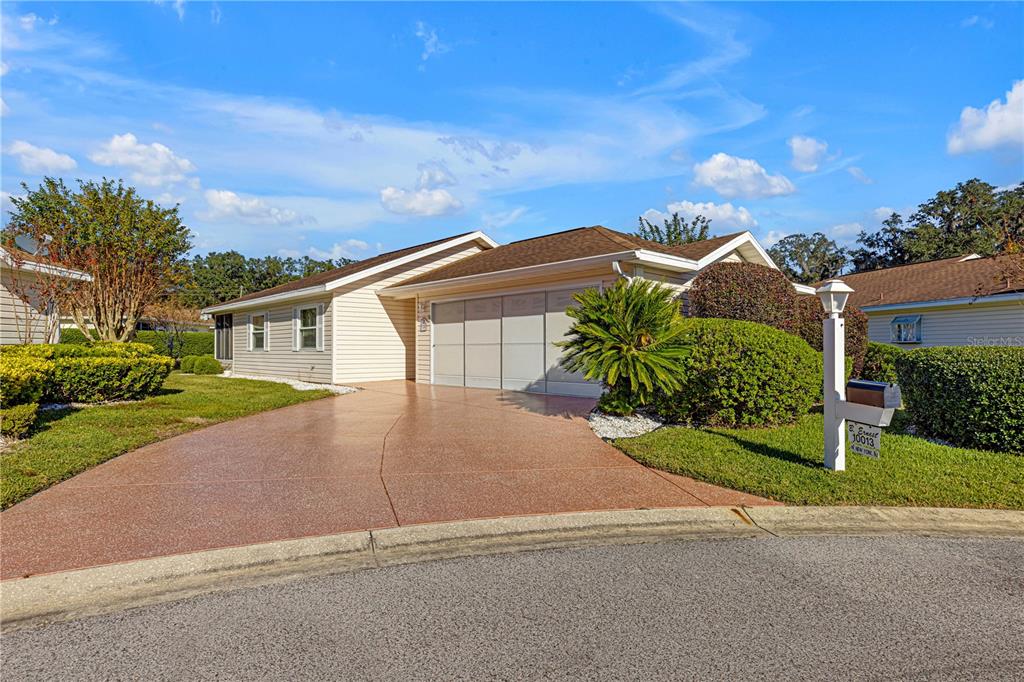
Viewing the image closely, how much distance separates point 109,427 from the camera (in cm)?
789

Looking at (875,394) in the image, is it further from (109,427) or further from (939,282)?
(939,282)

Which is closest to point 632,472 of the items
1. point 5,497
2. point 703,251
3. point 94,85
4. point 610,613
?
point 610,613

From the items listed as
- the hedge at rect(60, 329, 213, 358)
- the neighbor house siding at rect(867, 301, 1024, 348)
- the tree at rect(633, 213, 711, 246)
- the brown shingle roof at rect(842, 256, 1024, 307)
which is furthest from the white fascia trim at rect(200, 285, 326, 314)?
the tree at rect(633, 213, 711, 246)

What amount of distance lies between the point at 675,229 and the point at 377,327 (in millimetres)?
25309

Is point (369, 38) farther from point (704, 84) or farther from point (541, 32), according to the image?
point (704, 84)

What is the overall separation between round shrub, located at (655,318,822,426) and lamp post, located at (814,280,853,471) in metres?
1.84

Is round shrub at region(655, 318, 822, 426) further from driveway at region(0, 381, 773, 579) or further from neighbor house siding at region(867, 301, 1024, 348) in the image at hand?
neighbor house siding at region(867, 301, 1024, 348)

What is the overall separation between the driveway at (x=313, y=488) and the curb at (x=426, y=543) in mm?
212

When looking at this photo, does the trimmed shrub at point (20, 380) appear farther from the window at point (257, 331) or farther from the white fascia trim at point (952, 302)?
the white fascia trim at point (952, 302)

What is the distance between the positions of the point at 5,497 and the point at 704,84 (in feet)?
44.3

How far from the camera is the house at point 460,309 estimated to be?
39.5ft

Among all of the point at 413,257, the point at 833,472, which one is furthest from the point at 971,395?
the point at 413,257

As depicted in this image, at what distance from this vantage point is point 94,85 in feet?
33.8

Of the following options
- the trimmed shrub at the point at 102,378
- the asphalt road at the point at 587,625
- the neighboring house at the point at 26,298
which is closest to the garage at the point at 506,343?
the trimmed shrub at the point at 102,378
